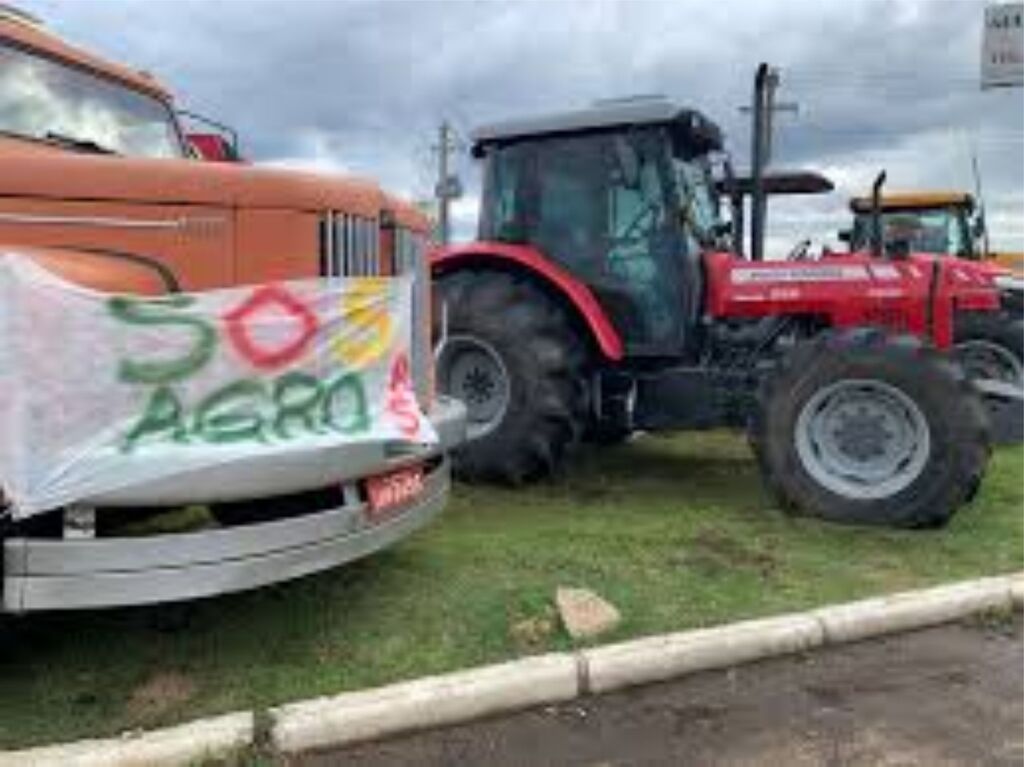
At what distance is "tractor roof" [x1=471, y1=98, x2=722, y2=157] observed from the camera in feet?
29.8

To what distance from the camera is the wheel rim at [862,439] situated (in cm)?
797

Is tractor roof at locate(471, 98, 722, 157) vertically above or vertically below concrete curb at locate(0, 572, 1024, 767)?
above

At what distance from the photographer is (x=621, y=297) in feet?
30.6

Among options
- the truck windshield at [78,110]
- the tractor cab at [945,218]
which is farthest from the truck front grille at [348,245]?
the tractor cab at [945,218]

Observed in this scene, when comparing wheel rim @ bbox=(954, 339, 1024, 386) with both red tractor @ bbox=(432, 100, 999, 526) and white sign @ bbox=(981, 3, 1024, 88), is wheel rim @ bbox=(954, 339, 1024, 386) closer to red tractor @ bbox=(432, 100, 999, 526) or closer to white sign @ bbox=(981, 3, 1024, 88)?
red tractor @ bbox=(432, 100, 999, 526)

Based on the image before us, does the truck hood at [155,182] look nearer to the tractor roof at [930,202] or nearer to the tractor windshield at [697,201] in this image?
the tractor windshield at [697,201]

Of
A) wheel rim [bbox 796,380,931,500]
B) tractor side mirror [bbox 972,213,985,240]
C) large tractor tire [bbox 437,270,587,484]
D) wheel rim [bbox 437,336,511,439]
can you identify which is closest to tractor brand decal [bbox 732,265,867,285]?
wheel rim [bbox 796,380,931,500]

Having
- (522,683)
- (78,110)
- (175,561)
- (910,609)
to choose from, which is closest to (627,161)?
(78,110)

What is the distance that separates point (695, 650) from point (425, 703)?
124 centimetres

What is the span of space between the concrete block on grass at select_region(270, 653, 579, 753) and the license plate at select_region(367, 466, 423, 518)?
2.36 feet

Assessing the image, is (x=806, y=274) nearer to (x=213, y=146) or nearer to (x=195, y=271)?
(x=213, y=146)

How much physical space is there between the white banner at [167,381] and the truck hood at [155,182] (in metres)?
0.36

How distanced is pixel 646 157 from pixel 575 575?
3493mm

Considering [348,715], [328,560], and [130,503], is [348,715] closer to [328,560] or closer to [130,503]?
[328,560]
